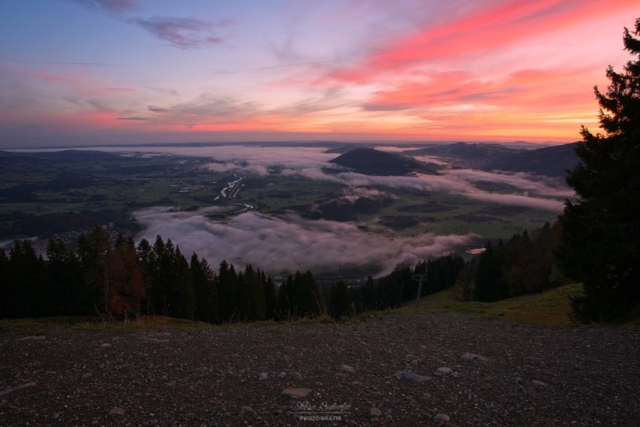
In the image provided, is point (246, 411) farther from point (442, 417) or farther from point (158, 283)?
point (158, 283)

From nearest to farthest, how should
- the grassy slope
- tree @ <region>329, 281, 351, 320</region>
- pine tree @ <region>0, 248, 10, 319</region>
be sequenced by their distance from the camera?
the grassy slope < pine tree @ <region>0, 248, 10, 319</region> < tree @ <region>329, 281, 351, 320</region>

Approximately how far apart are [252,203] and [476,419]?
19591 centimetres

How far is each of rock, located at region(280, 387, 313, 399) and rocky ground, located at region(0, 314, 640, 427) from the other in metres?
0.06

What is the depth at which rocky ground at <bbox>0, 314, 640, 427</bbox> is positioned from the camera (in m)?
5.34

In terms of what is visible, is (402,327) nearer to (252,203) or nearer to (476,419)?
(476,419)

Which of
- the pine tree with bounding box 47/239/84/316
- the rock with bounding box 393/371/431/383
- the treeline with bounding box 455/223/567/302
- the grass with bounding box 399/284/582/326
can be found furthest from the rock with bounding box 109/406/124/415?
the treeline with bounding box 455/223/567/302

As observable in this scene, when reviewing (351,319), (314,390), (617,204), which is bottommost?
(351,319)

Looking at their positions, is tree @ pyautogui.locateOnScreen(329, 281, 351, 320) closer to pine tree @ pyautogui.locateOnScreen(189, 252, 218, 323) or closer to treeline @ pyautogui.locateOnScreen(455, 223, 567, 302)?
pine tree @ pyautogui.locateOnScreen(189, 252, 218, 323)

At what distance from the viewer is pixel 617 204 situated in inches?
492

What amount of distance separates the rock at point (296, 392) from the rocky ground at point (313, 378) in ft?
0.21

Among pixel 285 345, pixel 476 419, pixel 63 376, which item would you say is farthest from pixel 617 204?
pixel 63 376

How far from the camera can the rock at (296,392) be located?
5.98 m

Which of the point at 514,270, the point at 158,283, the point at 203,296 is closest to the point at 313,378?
the point at 158,283

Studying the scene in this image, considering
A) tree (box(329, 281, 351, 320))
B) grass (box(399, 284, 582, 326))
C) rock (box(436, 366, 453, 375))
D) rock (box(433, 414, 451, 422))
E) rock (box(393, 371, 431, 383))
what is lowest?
tree (box(329, 281, 351, 320))
